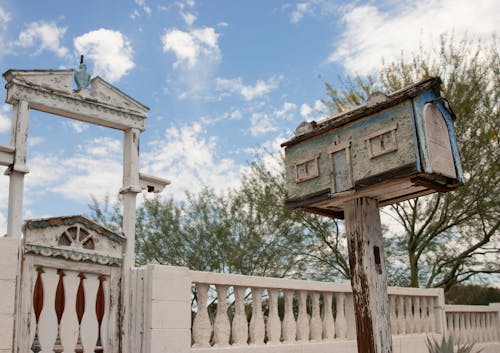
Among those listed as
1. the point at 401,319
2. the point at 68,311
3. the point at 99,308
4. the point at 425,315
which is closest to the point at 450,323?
the point at 425,315

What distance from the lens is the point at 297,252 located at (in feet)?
45.6

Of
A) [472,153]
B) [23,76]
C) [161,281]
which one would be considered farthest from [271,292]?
[472,153]

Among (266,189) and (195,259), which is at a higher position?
(266,189)

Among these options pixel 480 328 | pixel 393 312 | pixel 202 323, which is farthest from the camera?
pixel 480 328

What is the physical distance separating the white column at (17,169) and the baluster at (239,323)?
2.01 meters

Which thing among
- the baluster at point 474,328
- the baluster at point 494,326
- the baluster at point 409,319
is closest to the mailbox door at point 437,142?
the baluster at point 409,319

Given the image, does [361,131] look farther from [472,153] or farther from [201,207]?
[201,207]

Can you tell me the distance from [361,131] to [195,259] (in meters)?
10.7

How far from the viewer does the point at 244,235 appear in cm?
1430

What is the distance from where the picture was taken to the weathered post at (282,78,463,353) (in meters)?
3.88

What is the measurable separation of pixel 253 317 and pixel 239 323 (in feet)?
0.72

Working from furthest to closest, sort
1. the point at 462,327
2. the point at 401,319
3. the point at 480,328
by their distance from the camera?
the point at 480,328 → the point at 462,327 → the point at 401,319

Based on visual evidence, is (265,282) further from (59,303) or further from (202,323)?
(59,303)

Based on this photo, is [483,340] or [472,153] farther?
[472,153]
